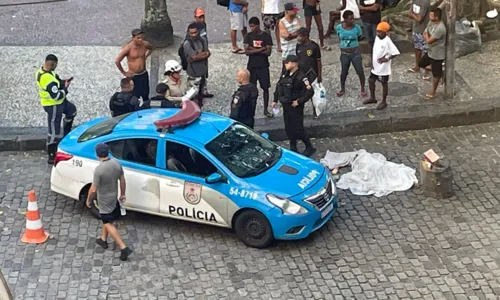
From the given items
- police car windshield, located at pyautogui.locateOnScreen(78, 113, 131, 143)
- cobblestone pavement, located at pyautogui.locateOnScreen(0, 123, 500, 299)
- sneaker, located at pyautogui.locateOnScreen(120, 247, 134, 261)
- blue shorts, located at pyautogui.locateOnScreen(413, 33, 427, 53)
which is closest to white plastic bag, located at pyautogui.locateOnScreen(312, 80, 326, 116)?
cobblestone pavement, located at pyautogui.locateOnScreen(0, 123, 500, 299)

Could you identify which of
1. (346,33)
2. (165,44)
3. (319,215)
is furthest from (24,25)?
(319,215)

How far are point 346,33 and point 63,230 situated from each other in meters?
5.87

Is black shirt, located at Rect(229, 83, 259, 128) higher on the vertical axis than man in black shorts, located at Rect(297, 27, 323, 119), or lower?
lower

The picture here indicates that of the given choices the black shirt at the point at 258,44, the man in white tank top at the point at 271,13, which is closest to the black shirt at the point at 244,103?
the black shirt at the point at 258,44

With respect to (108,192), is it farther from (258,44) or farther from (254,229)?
(258,44)

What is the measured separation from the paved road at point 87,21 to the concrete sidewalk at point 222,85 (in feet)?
1.80

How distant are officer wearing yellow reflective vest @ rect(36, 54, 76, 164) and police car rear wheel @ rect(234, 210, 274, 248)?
375 centimetres

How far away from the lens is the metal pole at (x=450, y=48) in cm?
1502

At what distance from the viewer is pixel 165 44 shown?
58.8ft

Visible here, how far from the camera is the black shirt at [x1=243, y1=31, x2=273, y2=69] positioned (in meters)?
14.7

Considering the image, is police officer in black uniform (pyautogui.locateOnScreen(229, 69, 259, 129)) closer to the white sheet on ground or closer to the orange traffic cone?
the white sheet on ground

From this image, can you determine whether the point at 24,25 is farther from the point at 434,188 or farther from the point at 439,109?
the point at 434,188

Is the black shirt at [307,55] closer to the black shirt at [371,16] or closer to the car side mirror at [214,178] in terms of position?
the black shirt at [371,16]

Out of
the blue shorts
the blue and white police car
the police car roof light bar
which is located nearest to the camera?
the blue and white police car
